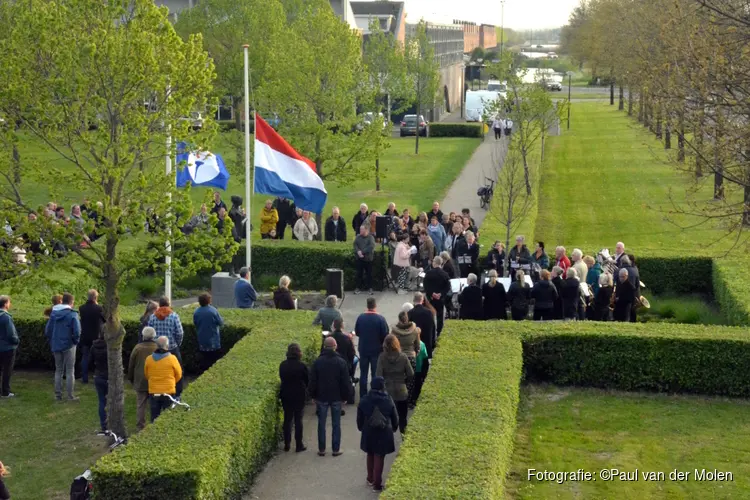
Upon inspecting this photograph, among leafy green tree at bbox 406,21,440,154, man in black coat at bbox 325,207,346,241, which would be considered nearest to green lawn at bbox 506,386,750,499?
man in black coat at bbox 325,207,346,241

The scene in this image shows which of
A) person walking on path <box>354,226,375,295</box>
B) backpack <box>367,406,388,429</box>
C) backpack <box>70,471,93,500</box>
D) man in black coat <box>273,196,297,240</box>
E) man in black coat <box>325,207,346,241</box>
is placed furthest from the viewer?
man in black coat <box>273,196,297,240</box>

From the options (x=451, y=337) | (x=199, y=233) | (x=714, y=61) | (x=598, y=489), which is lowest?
(x=598, y=489)

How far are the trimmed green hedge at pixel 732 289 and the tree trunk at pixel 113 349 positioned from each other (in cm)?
987

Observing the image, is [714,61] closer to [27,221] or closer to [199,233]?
[199,233]

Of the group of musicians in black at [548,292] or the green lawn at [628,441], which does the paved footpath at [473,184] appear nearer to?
the group of musicians in black at [548,292]

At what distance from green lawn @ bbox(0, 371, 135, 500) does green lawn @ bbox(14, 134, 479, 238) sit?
478 inches

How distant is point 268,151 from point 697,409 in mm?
9015

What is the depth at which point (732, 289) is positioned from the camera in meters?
17.9

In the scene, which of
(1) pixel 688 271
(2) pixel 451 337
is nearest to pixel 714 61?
(1) pixel 688 271

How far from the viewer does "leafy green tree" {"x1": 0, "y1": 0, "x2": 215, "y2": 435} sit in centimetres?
1212

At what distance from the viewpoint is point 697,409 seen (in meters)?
13.9

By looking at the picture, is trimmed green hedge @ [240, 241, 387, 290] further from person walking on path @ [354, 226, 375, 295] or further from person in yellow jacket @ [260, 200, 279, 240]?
person in yellow jacket @ [260, 200, 279, 240]

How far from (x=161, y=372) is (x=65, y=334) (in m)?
2.61

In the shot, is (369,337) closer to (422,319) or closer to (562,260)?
(422,319)
